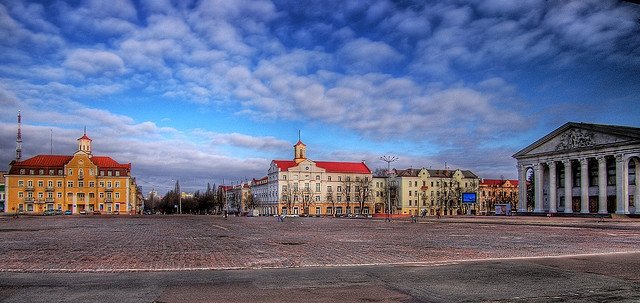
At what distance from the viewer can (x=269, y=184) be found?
148 metres

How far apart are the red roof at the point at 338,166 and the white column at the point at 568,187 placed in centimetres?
6171

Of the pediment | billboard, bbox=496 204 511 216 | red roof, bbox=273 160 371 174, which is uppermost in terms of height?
the pediment

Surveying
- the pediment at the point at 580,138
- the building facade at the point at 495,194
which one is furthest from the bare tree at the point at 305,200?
the pediment at the point at 580,138

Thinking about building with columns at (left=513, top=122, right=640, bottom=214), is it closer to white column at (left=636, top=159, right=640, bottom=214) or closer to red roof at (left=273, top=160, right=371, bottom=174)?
white column at (left=636, top=159, right=640, bottom=214)

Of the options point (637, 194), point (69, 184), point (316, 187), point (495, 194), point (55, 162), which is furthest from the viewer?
point (495, 194)

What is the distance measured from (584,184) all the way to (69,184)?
110 meters

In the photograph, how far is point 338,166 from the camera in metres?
146

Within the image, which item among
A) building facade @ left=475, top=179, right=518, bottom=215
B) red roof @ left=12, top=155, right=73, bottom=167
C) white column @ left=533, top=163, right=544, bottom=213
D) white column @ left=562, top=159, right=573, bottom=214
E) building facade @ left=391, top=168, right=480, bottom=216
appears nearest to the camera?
white column @ left=562, top=159, right=573, bottom=214

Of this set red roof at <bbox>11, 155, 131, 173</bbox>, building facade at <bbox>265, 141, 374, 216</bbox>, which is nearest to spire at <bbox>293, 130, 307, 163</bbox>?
building facade at <bbox>265, 141, 374, 216</bbox>

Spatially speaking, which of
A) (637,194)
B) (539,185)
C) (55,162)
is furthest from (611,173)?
(55,162)

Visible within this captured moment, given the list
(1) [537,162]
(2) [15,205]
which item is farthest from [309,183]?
(2) [15,205]

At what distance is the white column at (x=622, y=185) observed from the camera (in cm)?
8138

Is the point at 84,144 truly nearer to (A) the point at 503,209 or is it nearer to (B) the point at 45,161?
(B) the point at 45,161

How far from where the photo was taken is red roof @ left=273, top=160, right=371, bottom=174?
14088 cm
